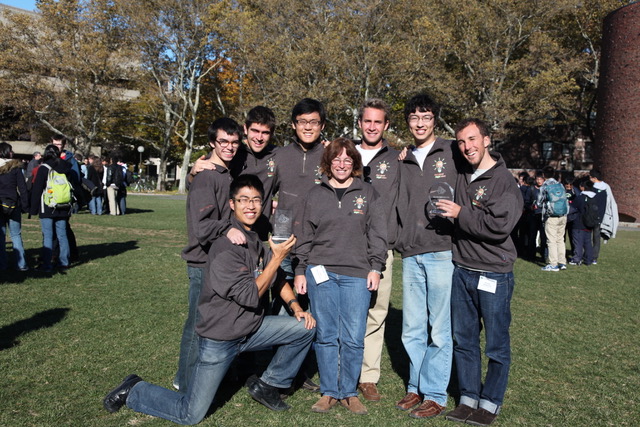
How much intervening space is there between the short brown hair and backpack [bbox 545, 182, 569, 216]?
8.63 m

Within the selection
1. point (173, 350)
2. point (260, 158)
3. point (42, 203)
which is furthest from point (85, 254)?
point (260, 158)

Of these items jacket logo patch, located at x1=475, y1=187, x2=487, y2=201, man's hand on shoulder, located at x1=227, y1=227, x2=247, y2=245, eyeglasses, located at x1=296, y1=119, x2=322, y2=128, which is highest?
eyeglasses, located at x1=296, y1=119, x2=322, y2=128

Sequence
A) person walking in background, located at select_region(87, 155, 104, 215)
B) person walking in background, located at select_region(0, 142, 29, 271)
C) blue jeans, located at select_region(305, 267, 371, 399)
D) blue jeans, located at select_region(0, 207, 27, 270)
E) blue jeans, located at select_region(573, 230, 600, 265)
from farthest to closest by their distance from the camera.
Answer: person walking in background, located at select_region(87, 155, 104, 215) < blue jeans, located at select_region(573, 230, 600, 265) < blue jeans, located at select_region(0, 207, 27, 270) < person walking in background, located at select_region(0, 142, 29, 271) < blue jeans, located at select_region(305, 267, 371, 399)

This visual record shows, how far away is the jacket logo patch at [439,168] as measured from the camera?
416 centimetres

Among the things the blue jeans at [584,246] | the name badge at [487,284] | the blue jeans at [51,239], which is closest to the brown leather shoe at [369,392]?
the name badge at [487,284]

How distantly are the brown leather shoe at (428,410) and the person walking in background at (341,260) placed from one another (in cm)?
38

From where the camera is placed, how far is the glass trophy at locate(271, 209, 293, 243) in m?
3.67

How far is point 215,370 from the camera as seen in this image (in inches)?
146

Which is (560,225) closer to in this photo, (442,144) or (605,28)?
(442,144)

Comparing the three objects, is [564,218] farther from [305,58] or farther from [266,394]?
[305,58]

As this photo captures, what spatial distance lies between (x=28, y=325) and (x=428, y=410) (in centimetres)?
429

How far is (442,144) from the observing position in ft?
13.7

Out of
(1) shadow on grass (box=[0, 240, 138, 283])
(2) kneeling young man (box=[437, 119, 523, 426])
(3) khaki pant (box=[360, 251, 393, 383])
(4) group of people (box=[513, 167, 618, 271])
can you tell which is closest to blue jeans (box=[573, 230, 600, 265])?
(4) group of people (box=[513, 167, 618, 271])

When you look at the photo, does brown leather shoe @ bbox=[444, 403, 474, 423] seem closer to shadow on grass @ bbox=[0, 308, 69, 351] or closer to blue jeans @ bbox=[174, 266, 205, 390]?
blue jeans @ bbox=[174, 266, 205, 390]
